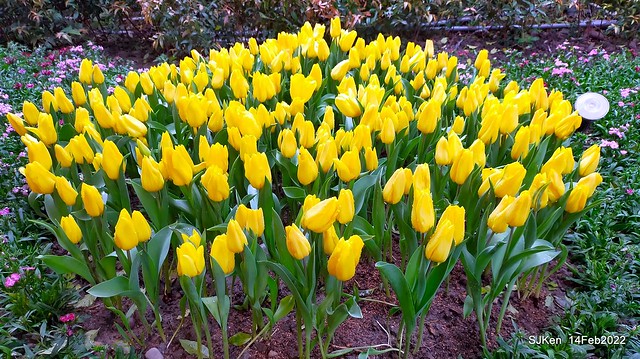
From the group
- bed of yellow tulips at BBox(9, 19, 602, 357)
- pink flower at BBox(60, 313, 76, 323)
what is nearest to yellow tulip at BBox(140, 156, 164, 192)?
bed of yellow tulips at BBox(9, 19, 602, 357)

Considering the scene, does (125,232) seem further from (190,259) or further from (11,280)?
(11,280)

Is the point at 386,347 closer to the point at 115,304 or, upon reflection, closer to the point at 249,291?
the point at 249,291

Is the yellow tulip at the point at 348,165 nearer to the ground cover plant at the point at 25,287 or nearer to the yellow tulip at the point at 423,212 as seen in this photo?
the yellow tulip at the point at 423,212

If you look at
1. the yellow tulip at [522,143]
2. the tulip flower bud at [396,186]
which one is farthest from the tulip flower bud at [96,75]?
the yellow tulip at [522,143]

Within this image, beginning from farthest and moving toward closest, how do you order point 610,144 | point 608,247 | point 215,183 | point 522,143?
point 610,144, point 608,247, point 522,143, point 215,183

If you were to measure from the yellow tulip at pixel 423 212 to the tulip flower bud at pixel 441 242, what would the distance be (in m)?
0.03

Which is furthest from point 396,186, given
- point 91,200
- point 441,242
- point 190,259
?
point 91,200

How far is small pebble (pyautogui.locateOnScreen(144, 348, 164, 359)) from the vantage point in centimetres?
170

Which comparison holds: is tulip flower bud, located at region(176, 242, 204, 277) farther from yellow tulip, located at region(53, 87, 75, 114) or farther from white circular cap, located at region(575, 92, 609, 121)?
white circular cap, located at region(575, 92, 609, 121)

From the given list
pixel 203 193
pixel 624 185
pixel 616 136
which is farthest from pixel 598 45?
pixel 203 193

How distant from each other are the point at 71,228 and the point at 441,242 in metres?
1.09

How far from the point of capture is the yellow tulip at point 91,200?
1.46m

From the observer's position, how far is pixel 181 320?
179 cm

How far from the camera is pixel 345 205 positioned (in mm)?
1389
